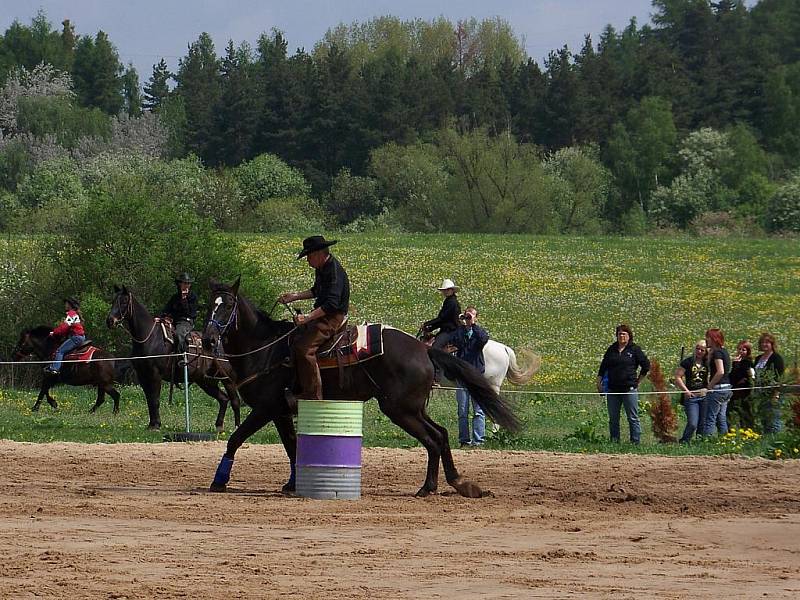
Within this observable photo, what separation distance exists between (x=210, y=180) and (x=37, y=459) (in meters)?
47.9

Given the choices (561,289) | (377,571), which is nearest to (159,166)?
(561,289)

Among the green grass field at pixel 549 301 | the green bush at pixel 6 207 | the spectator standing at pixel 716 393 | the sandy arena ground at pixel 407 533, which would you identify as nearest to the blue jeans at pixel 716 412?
the spectator standing at pixel 716 393

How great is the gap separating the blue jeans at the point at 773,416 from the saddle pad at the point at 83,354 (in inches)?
453

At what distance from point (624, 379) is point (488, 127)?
249 feet

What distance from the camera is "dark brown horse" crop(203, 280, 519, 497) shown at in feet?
47.3

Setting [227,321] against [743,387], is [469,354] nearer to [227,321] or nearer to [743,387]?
[743,387]

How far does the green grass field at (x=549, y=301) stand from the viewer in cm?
2408

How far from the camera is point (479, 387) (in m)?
14.8

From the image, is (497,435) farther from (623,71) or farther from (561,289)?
(623,71)

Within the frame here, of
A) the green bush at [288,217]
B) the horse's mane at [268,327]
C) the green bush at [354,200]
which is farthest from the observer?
the green bush at [354,200]

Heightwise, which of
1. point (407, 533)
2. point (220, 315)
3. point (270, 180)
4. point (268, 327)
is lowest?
point (407, 533)

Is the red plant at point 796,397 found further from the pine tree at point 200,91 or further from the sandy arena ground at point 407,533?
the pine tree at point 200,91

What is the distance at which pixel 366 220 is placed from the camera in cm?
7831

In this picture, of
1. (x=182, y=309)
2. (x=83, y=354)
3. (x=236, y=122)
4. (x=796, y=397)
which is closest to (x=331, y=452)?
(x=796, y=397)
